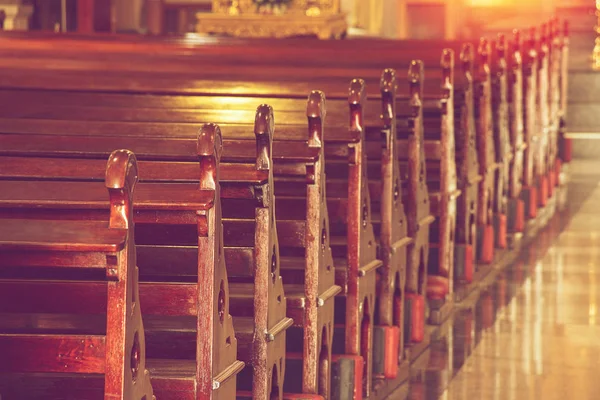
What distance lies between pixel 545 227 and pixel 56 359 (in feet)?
22.2

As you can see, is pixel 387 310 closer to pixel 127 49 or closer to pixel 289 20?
pixel 127 49

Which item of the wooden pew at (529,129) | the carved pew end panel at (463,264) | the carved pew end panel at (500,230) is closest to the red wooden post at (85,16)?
the wooden pew at (529,129)

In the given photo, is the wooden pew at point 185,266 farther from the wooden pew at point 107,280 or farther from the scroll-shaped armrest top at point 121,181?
the scroll-shaped armrest top at point 121,181

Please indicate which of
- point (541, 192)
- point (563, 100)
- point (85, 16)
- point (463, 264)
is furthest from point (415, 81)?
point (85, 16)

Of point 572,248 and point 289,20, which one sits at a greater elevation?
point 289,20

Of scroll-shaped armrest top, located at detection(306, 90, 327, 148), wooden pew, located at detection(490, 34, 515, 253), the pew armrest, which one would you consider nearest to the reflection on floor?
wooden pew, located at detection(490, 34, 515, 253)

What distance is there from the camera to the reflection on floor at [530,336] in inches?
206

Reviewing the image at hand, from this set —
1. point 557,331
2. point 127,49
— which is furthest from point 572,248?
point 127,49

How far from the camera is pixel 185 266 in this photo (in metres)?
3.85

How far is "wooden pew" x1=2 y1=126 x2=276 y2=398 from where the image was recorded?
3.14 metres

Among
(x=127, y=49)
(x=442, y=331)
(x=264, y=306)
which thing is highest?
(x=127, y=49)

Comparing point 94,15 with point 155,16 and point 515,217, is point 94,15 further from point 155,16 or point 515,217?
point 515,217

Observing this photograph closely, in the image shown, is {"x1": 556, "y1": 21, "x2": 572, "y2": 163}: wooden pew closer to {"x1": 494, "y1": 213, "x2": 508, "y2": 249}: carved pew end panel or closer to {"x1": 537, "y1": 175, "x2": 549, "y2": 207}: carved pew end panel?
{"x1": 537, "y1": 175, "x2": 549, "y2": 207}: carved pew end panel

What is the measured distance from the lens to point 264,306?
3705 mm
